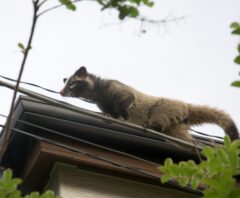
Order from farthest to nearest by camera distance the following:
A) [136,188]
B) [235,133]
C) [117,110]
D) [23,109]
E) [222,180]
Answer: [117,110] < [235,133] < [136,188] < [23,109] < [222,180]

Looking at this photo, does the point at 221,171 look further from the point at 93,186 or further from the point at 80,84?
the point at 80,84

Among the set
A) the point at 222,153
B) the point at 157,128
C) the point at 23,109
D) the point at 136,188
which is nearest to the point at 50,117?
the point at 23,109

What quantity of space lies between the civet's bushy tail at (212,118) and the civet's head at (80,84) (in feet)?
5.40

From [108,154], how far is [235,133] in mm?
1762

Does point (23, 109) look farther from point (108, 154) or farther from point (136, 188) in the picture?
point (136, 188)

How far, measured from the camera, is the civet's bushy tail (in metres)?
6.93

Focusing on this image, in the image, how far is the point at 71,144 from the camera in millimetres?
5750

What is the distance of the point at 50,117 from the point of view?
5590 millimetres

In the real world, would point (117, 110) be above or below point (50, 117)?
above

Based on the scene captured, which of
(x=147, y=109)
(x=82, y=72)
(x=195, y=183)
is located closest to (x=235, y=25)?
(x=195, y=183)

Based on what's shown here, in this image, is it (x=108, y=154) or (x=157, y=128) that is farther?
(x=157, y=128)

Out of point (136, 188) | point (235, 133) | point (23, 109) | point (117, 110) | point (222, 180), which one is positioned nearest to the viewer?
point (222, 180)

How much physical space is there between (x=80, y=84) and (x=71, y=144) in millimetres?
2870

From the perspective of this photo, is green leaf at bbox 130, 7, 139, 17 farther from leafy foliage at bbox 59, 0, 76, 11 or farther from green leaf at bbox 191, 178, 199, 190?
green leaf at bbox 191, 178, 199, 190
